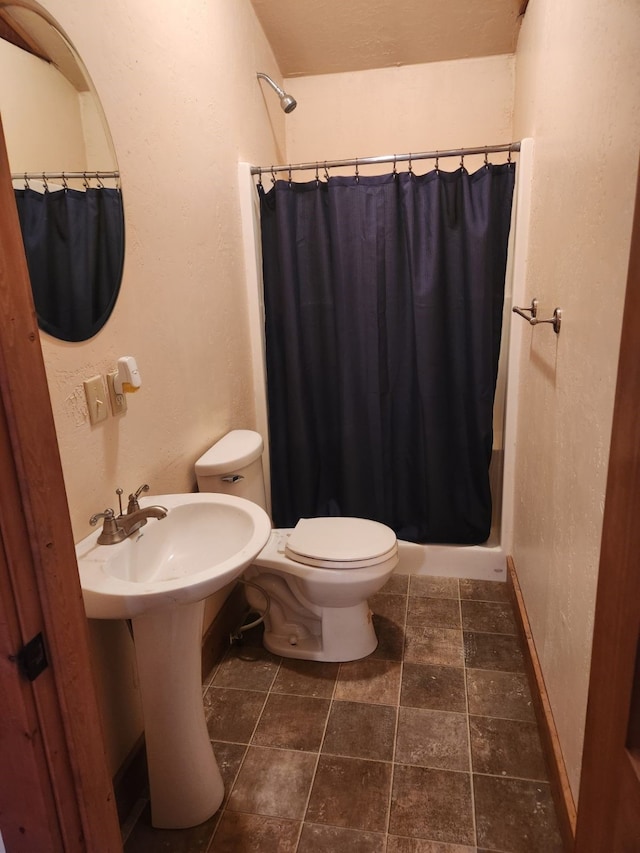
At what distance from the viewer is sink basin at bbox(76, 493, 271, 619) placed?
42.9 inches

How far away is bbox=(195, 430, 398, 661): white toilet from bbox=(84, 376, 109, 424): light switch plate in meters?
0.50

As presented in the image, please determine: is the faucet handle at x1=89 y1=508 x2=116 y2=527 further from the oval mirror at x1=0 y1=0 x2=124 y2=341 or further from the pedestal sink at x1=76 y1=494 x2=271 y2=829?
the oval mirror at x1=0 y1=0 x2=124 y2=341

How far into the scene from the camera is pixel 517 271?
2150mm

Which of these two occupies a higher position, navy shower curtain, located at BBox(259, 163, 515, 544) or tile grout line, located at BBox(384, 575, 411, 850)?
navy shower curtain, located at BBox(259, 163, 515, 544)

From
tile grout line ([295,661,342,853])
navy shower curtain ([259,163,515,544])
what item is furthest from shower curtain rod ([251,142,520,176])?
tile grout line ([295,661,342,853])

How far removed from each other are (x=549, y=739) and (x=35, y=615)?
1396 millimetres

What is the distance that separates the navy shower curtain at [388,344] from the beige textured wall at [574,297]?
1.09ft

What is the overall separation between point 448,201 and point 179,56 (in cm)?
110

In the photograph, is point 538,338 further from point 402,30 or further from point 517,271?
point 402,30

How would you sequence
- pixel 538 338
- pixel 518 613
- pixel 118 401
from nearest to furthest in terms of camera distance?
pixel 118 401, pixel 538 338, pixel 518 613

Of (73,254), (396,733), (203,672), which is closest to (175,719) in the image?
(203,672)

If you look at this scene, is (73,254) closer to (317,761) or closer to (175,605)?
(175,605)

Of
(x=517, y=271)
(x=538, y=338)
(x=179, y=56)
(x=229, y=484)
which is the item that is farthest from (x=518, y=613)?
(x=179, y=56)

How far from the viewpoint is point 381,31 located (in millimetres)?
2447
